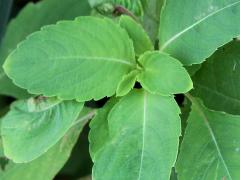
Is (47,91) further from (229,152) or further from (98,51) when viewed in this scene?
(229,152)

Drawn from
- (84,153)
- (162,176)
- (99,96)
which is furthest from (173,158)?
(84,153)

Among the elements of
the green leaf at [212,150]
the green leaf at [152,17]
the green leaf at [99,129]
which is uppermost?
the green leaf at [152,17]

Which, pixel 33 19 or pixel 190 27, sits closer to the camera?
pixel 190 27

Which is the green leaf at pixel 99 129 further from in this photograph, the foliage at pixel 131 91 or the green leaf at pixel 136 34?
the green leaf at pixel 136 34

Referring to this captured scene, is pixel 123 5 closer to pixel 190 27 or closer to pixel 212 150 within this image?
pixel 190 27

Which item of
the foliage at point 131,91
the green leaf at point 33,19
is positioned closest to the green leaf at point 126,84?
the foliage at point 131,91

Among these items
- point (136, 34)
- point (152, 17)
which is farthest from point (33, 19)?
point (136, 34)
